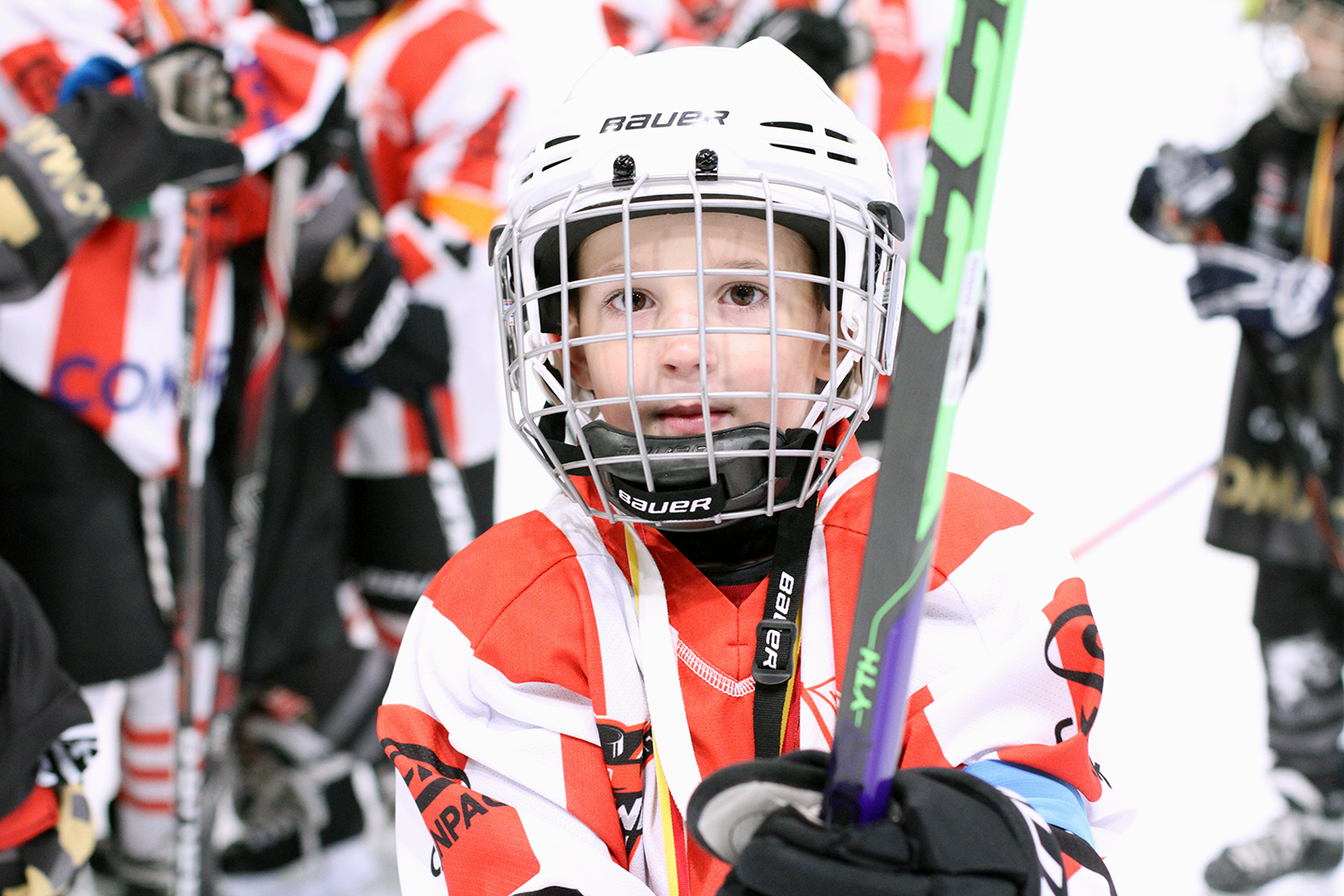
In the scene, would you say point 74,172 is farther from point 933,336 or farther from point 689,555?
point 933,336

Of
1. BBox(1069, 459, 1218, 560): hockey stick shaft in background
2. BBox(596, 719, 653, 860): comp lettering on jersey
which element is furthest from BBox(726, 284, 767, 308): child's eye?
BBox(1069, 459, 1218, 560): hockey stick shaft in background

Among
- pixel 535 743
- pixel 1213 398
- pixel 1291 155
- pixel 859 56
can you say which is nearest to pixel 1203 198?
pixel 1291 155

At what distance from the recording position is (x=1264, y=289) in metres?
2.69

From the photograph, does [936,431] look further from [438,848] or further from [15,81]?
[15,81]

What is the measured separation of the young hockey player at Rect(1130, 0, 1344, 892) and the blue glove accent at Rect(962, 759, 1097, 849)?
1.92 meters

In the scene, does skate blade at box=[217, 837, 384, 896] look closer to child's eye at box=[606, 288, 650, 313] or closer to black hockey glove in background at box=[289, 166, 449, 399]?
black hockey glove in background at box=[289, 166, 449, 399]

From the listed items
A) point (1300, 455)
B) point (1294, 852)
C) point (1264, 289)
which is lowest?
point (1294, 852)

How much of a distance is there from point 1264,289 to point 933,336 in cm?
225

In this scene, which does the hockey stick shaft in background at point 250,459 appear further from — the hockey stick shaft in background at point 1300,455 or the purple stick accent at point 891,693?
the hockey stick shaft in background at point 1300,455

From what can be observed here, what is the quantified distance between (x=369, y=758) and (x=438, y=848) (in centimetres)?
167

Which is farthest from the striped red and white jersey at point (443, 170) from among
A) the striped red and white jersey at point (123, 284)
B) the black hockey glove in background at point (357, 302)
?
the striped red and white jersey at point (123, 284)

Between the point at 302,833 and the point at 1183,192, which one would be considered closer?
the point at 302,833

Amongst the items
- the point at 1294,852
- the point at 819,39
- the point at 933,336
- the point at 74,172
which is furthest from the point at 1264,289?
the point at 933,336

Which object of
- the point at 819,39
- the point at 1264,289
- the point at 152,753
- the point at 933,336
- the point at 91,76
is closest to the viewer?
the point at 933,336
